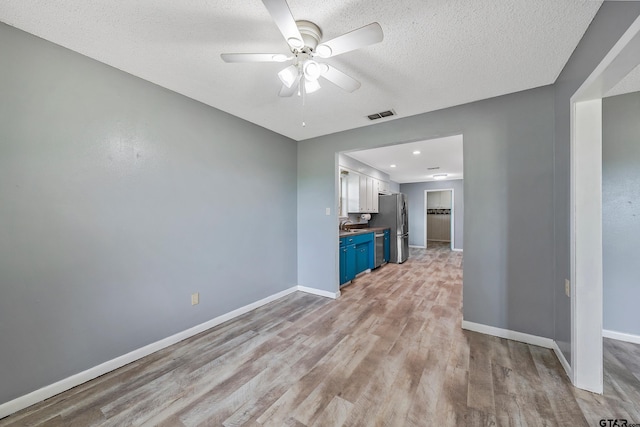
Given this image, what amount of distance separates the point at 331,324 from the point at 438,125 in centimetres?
255

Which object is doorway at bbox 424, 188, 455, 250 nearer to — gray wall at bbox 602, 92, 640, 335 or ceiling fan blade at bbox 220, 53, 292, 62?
gray wall at bbox 602, 92, 640, 335

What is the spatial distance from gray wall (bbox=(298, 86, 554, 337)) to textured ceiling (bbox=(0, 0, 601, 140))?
0.82ft

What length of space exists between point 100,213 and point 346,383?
2.28 m

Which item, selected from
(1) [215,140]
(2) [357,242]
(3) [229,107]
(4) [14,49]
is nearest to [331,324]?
(2) [357,242]

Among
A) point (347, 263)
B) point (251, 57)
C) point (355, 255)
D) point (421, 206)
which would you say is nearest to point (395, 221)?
point (355, 255)

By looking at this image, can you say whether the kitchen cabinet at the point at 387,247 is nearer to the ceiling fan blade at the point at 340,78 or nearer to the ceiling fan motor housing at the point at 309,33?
the ceiling fan blade at the point at 340,78

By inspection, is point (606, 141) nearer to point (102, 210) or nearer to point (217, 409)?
point (217, 409)

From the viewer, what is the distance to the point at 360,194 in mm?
5125

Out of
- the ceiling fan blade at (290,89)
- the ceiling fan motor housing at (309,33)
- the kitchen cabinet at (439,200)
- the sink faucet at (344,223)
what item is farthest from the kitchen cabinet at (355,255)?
the kitchen cabinet at (439,200)

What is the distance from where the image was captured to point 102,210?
72.8 inches

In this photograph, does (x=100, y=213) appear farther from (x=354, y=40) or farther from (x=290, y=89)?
(x=354, y=40)

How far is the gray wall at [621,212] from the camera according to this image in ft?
7.32

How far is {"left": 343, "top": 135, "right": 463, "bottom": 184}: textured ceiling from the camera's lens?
13.1 feet

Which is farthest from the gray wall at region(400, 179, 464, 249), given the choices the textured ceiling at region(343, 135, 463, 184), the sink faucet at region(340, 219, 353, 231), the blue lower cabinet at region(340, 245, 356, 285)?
the blue lower cabinet at region(340, 245, 356, 285)
